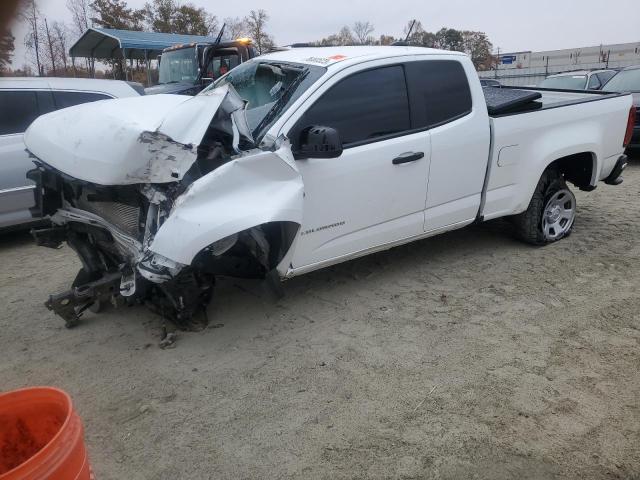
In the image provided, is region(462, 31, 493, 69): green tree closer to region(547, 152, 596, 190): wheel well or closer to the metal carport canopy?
the metal carport canopy

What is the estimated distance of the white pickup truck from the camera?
2939mm

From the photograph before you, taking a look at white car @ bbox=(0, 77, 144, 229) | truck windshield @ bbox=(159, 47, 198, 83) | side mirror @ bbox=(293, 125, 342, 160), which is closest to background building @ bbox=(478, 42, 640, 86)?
truck windshield @ bbox=(159, 47, 198, 83)

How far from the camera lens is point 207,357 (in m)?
3.34

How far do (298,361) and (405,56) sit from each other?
2484 mm

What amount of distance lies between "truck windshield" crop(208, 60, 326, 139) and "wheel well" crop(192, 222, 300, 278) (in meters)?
0.64

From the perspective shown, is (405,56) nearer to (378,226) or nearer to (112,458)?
(378,226)

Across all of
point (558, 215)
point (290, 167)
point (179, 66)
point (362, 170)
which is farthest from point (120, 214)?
point (179, 66)

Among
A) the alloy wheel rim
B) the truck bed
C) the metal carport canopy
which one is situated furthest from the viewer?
the metal carport canopy

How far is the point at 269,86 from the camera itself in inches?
156

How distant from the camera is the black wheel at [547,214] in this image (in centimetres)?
491

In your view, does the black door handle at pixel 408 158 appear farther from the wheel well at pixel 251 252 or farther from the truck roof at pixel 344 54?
the wheel well at pixel 251 252

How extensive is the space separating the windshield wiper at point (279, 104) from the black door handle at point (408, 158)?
90 centimetres

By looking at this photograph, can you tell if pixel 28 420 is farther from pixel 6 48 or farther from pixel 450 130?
pixel 450 130

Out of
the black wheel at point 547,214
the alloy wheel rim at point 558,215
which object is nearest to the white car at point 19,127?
the black wheel at point 547,214
